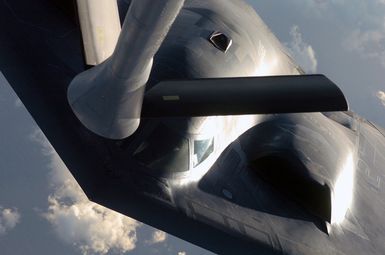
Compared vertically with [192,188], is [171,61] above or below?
above

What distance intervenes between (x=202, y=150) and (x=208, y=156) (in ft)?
1.88

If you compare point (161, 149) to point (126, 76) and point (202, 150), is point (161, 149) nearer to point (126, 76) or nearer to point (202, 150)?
point (202, 150)

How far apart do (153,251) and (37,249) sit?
153 feet

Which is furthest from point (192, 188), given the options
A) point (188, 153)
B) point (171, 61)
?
point (171, 61)

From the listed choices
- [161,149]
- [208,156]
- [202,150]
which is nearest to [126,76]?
[161,149]

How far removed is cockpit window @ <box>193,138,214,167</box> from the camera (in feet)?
48.0

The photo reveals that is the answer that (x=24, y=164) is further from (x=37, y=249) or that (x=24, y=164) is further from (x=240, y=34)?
(x=240, y=34)

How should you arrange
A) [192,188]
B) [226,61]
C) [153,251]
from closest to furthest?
[192,188], [226,61], [153,251]

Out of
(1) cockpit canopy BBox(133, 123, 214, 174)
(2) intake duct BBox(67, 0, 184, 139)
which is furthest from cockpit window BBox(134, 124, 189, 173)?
(2) intake duct BBox(67, 0, 184, 139)

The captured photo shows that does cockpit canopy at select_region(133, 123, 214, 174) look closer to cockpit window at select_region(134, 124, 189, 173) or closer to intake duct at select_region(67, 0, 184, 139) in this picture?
cockpit window at select_region(134, 124, 189, 173)

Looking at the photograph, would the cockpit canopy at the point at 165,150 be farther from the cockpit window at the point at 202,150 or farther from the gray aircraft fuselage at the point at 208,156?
the cockpit window at the point at 202,150

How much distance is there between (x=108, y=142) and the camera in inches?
546

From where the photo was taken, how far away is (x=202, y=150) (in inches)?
588

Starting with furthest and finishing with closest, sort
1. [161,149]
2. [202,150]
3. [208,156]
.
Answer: [208,156], [202,150], [161,149]
